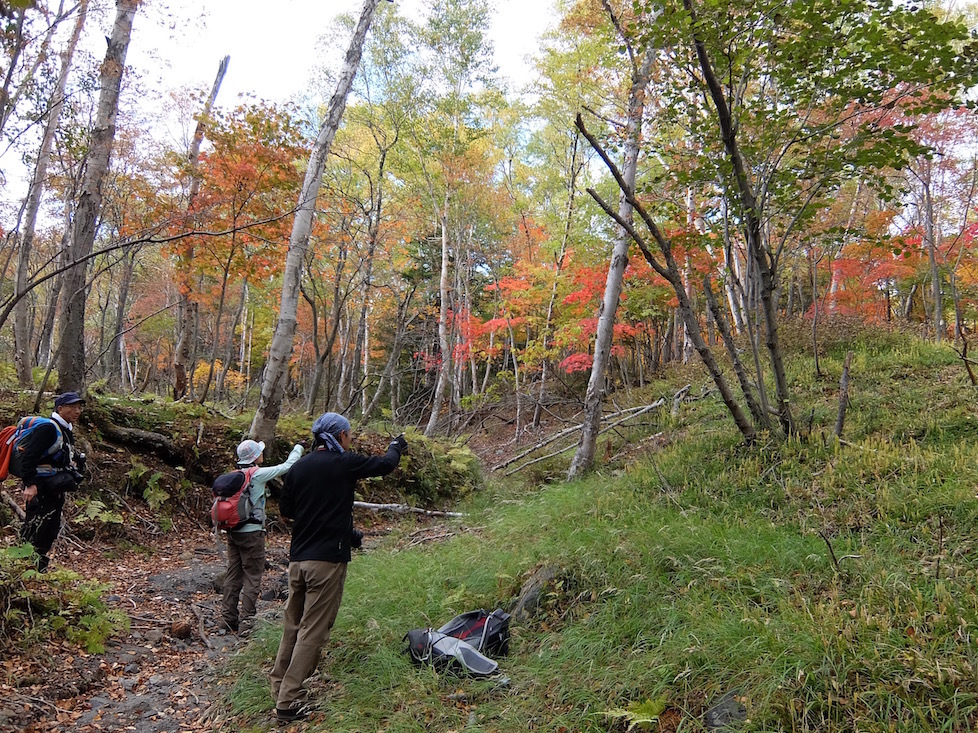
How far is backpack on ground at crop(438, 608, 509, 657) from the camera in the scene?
3711 millimetres

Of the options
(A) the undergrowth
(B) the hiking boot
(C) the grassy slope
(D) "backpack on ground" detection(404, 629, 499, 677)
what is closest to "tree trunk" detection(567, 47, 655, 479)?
(C) the grassy slope

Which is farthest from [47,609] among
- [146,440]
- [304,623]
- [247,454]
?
[146,440]

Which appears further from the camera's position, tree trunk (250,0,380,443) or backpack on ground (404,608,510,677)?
tree trunk (250,0,380,443)

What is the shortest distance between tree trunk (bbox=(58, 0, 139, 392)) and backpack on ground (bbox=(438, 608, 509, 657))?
6453mm

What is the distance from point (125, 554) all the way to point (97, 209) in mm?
4537

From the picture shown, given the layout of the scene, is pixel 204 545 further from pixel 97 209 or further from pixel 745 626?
pixel 745 626

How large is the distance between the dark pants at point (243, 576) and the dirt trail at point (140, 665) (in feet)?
0.66

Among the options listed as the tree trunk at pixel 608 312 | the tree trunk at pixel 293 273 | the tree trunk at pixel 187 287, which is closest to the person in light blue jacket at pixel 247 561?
the tree trunk at pixel 293 273

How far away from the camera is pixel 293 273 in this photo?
25.6 feet

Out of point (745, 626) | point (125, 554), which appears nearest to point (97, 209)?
point (125, 554)

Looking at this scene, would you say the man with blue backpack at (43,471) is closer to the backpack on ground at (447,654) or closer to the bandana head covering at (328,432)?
the bandana head covering at (328,432)

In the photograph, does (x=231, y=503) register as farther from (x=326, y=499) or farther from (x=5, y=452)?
(x=5, y=452)

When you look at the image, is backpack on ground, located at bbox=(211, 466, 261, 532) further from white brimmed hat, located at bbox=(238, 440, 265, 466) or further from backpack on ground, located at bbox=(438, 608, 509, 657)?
backpack on ground, located at bbox=(438, 608, 509, 657)

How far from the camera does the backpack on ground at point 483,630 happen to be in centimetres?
371
